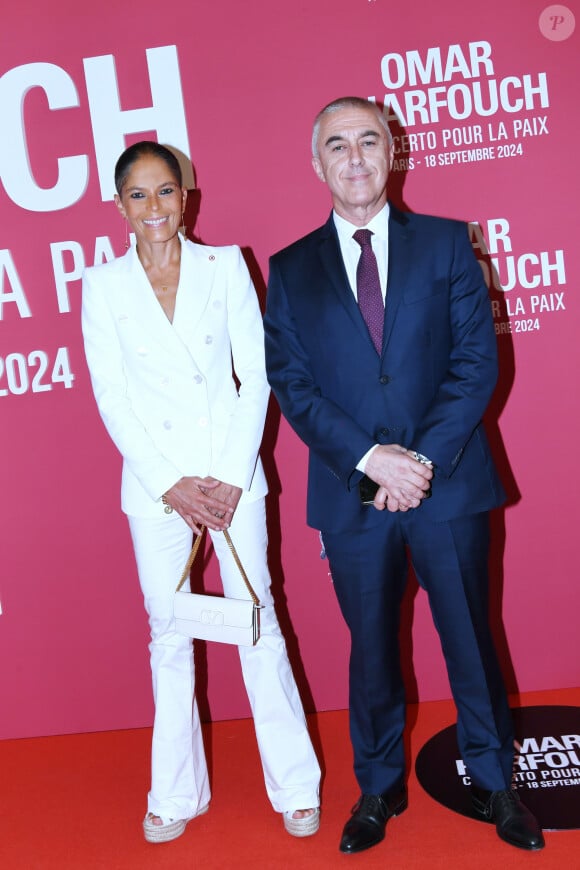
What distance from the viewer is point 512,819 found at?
103 inches

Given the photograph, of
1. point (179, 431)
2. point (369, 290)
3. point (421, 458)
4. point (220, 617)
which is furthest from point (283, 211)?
point (220, 617)

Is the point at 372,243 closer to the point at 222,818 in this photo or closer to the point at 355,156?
the point at 355,156

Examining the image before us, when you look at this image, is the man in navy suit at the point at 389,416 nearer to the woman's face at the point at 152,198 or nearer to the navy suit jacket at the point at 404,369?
the navy suit jacket at the point at 404,369

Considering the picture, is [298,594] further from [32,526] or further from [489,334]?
[489,334]

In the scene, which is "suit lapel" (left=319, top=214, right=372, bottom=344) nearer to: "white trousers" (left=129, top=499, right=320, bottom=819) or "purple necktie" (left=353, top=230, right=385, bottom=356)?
"purple necktie" (left=353, top=230, right=385, bottom=356)

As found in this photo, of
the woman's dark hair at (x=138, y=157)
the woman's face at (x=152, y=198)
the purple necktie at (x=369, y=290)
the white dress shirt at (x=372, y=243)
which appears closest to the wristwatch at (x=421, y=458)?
the purple necktie at (x=369, y=290)

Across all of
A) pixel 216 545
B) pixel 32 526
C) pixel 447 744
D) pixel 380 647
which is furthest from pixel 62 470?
pixel 447 744

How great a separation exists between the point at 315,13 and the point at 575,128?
3.38 feet

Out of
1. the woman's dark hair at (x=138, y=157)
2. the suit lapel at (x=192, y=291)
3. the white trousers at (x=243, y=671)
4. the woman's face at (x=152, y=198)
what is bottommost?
the white trousers at (x=243, y=671)

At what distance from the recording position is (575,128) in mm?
3359

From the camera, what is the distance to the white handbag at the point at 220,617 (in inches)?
107

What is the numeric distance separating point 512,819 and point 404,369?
1.31 m

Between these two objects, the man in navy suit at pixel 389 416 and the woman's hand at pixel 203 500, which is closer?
the man in navy suit at pixel 389 416

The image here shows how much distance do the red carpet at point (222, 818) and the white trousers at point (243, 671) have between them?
0.45ft
